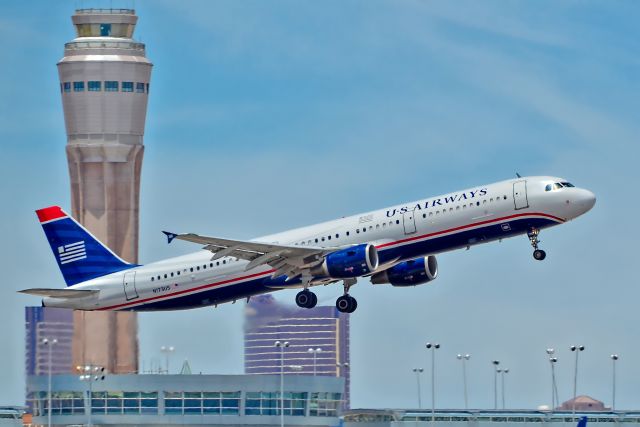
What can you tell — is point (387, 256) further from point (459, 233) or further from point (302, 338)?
point (302, 338)

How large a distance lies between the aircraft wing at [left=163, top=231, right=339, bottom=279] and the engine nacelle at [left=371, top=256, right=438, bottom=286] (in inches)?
218

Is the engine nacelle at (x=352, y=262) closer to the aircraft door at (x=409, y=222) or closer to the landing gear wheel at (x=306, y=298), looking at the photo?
the aircraft door at (x=409, y=222)

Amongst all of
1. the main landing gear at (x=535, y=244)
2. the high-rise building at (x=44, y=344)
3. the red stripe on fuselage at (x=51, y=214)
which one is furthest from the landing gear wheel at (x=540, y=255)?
the high-rise building at (x=44, y=344)

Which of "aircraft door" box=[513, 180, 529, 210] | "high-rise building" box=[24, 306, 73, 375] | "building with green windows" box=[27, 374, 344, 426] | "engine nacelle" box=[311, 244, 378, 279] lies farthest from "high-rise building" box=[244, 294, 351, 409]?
"aircraft door" box=[513, 180, 529, 210]

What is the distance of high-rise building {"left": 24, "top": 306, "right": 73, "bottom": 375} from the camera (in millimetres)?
185500

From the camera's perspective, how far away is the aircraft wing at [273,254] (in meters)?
110

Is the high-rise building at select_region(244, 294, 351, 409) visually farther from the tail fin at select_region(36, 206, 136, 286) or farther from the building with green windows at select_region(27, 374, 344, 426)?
the tail fin at select_region(36, 206, 136, 286)

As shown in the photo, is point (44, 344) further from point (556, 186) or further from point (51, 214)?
point (556, 186)

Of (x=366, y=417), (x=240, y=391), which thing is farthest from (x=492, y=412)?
(x=240, y=391)

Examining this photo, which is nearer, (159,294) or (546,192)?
(546,192)

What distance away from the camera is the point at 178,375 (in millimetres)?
167250

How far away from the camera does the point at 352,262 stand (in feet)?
358

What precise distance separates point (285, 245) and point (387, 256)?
20.5 ft

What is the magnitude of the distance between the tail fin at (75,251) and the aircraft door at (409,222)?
65.0 feet
